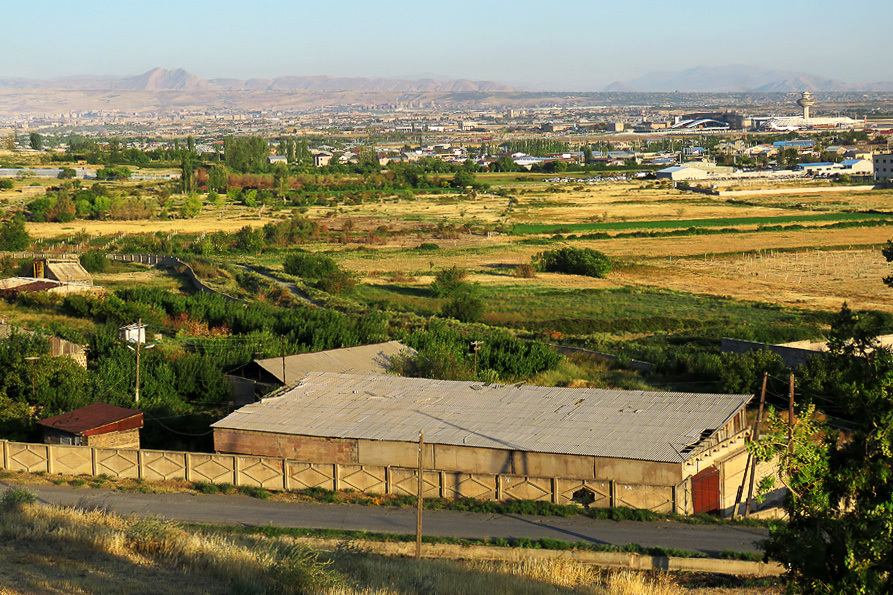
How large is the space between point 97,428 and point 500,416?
270 inches

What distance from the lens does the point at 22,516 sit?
12.5 meters

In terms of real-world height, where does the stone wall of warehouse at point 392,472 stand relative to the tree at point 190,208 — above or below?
below

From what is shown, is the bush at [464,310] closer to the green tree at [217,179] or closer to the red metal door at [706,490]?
the red metal door at [706,490]

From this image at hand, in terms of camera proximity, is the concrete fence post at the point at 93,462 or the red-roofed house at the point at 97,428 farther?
the red-roofed house at the point at 97,428

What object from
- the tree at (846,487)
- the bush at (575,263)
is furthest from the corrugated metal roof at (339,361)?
the bush at (575,263)

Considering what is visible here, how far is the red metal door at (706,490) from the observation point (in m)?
14.9

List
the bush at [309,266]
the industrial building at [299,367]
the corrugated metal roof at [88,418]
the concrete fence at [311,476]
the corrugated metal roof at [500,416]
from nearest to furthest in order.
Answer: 1. the concrete fence at [311,476]
2. the corrugated metal roof at [500,416]
3. the corrugated metal roof at [88,418]
4. the industrial building at [299,367]
5. the bush at [309,266]

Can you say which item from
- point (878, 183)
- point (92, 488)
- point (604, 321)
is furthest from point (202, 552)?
point (878, 183)

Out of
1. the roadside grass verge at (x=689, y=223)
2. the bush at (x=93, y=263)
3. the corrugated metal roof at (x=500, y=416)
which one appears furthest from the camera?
the roadside grass verge at (x=689, y=223)

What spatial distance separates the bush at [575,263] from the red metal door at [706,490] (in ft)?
95.9

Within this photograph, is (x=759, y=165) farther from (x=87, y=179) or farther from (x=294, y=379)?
(x=294, y=379)

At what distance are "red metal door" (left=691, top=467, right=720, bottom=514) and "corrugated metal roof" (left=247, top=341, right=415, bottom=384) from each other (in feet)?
28.8

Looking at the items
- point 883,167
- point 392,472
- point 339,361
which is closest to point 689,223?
point 883,167

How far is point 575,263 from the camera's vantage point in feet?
148
